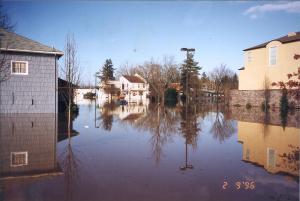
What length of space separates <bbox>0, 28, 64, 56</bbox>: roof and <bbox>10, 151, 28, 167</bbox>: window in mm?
12539

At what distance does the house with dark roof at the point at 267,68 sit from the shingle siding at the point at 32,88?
80.3ft

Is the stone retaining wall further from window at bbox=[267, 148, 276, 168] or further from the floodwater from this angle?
window at bbox=[267, 148, 276, 168]

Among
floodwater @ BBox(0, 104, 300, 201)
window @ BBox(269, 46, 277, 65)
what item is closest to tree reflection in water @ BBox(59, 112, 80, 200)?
floodwater @ BBox(0, 104, 300, 201)

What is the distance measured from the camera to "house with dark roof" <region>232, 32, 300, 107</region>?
3309 cm

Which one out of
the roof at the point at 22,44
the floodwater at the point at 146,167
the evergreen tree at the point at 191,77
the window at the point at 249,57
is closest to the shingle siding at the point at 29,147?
the floodwater at the point at 146,167

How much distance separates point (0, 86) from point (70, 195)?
16317 mm

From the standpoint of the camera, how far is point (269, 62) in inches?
1410

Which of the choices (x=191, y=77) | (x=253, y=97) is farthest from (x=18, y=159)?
(x=191, y=77)

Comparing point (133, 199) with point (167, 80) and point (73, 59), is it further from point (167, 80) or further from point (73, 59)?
point (167, 80)

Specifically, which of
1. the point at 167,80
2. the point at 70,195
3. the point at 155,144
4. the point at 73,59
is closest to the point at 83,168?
the point at 70,195

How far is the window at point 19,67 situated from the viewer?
19.6m

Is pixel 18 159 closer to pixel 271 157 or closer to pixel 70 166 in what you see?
pixel 70 166

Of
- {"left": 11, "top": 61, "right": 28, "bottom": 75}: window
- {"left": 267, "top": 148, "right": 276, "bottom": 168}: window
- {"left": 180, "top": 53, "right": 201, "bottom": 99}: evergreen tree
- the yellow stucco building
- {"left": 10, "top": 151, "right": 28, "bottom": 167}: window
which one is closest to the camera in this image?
{"left": 10, "top": 151, "right": 28, "bottom": 167}: window
